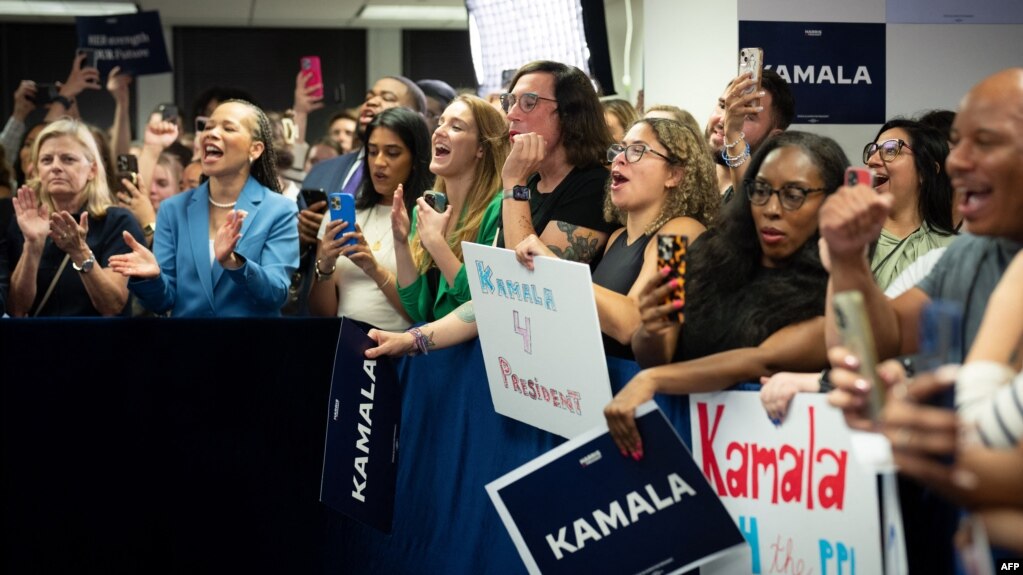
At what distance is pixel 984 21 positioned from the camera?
4.83 m

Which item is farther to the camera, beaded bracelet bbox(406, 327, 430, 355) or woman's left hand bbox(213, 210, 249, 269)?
woman's left hand bbox(213, 210, 249, 269)

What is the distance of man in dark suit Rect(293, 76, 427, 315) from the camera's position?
5.04 meters

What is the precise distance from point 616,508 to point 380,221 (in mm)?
2251

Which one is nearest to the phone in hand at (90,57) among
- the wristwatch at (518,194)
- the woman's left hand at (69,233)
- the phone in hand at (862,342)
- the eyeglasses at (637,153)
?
the woman's left hand at (69,233)

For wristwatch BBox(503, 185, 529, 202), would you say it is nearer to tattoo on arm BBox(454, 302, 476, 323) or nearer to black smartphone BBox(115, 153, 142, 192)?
tattoo on arm BBox(454, 302, 476, 323)

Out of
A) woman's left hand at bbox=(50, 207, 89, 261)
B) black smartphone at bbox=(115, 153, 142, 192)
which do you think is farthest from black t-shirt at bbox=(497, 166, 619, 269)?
black smartphone at bbox=(115, 153, 142, 192)

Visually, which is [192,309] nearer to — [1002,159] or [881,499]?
[881,499]

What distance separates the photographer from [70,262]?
4.95 meters

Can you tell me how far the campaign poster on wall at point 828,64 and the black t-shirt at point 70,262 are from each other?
2556mm

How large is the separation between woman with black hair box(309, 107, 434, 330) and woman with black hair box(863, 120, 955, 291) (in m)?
1.75

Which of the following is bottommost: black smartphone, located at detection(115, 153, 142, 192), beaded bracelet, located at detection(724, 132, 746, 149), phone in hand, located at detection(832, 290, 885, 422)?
phone in hand, located at detection(832, 290, 885, 422)

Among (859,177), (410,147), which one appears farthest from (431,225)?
(859,177)

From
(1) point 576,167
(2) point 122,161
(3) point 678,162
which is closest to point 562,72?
(1) point 576,167

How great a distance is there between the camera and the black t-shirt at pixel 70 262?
4.93 meters
